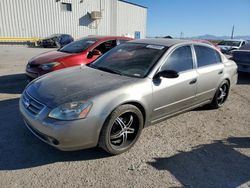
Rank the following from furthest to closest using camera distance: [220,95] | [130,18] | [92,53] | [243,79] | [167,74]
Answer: [130,18] < [243,79] < [92,53] < [220,95] < [167,74]

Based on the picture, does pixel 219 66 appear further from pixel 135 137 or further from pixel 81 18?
pixel 81 18

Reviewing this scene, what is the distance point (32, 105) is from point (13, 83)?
4336mm

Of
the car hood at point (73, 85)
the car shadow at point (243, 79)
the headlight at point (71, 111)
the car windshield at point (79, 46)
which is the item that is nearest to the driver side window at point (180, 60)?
the car hood at point (73, 85)

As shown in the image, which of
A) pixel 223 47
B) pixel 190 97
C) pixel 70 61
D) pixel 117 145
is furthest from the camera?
pixel 223 47

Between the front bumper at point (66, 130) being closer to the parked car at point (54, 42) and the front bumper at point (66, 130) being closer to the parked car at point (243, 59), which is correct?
the parked car at point (243, 59)

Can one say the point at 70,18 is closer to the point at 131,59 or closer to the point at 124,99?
the point at 131,59

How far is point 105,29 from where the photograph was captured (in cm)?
3353

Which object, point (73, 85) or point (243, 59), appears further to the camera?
point (243, 59)

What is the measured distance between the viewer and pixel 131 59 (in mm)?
4109

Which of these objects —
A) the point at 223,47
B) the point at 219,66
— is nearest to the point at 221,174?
the point at 219,66

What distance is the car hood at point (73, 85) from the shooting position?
9.83ft

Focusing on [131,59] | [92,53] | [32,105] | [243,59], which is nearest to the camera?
[32,105]

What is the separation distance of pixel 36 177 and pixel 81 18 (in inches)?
1199

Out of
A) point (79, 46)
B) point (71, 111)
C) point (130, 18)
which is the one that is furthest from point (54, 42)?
point (71, 111)
